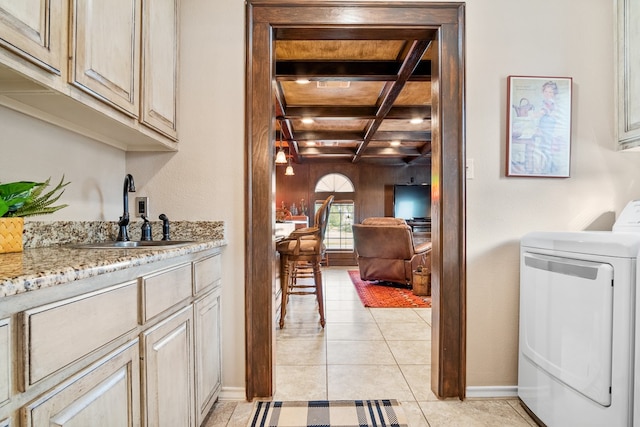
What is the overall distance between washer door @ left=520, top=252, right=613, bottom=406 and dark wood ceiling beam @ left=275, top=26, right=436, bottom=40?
4.66 ft

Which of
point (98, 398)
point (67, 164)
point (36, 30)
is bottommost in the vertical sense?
point (98, 398)

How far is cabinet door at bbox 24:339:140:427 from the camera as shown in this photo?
2.30 feet

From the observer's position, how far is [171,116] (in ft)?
5.95

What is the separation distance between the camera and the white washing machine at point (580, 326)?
125cm

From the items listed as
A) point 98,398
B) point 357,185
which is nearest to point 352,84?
point 98,398

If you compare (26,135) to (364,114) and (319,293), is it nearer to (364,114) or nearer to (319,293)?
(319,293)

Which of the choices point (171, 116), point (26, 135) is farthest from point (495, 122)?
point (26, 135)

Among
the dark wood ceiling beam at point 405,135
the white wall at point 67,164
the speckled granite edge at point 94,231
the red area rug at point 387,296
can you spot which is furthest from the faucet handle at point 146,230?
the dark wood ceiling beam at point 405,135

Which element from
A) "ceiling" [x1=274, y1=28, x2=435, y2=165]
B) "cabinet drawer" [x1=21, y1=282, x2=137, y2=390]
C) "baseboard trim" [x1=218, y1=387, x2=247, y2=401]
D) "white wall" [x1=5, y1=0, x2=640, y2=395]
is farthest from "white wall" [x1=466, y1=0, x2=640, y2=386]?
"cabinet drawer" [x1=21, y1=282, x2=137, y2=390]

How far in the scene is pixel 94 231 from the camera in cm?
168

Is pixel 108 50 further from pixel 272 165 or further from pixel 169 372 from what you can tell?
pixel 169 372

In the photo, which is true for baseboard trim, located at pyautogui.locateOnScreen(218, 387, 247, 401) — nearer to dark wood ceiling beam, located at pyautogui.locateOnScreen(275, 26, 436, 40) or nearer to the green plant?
the green plant

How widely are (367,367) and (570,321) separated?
1330 mm

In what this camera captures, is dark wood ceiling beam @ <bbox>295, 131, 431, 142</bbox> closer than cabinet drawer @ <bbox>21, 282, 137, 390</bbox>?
No
